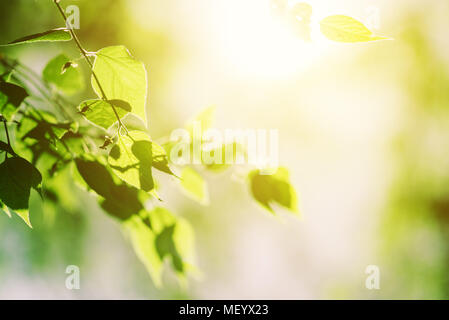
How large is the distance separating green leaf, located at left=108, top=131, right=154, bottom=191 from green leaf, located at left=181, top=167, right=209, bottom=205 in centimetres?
26

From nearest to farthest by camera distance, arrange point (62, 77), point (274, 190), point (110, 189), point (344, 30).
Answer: point (344, 30), point (110, 189), point (274, 190), point (62, 77)

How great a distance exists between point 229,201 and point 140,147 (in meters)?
3.42

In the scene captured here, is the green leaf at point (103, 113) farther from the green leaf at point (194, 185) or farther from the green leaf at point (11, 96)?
the green leaf at point (194, 185)

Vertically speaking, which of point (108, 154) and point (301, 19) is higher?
point (301, 19)

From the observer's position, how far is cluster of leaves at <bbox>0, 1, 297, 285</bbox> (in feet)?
1.11

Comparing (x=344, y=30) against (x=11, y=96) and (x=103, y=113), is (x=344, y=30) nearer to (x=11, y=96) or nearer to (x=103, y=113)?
(x=103, y=113)

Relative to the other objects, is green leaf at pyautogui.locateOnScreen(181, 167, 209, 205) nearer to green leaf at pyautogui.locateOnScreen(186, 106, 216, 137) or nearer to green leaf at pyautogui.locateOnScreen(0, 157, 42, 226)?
green leaf at pyautogui.locateOnScreen(186, 106, 216, 137)

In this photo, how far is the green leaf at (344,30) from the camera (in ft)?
0.95

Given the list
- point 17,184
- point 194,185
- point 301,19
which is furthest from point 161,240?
point 301,19

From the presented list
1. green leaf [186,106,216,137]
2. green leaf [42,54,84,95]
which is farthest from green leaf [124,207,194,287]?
green leaf [42,54,84,95]

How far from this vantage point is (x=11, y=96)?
14.8 inches

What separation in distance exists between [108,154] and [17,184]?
4.0 inches

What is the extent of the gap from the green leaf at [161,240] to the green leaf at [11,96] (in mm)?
219
